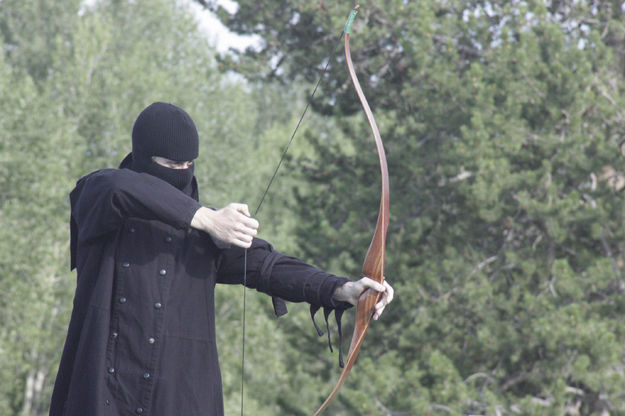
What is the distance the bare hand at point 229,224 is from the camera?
2496mm

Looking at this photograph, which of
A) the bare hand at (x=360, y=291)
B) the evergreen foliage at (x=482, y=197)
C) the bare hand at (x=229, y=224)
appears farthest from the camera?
the evergreen foliage at (x=482, y=197)

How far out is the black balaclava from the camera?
2.67 meters

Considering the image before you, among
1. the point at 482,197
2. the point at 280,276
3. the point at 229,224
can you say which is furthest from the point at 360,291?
the point at 482,197

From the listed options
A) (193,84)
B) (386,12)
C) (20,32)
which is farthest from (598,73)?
(20,32)

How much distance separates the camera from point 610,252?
1035 centimetres

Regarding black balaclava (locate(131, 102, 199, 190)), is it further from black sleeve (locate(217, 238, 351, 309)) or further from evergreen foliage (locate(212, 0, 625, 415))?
evergreen foliage (locate(212, 0, 625, 415))

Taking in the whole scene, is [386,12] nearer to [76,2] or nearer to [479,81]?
[479,81]

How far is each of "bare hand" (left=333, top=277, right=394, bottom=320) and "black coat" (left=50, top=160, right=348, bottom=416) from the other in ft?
0.09

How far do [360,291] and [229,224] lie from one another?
0.43m

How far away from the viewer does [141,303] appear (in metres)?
2.57

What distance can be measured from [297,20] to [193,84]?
13.1 m

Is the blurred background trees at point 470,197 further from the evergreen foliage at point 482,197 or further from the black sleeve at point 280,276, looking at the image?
the black sleeve at point 280,276

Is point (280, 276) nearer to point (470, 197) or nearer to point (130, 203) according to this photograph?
point (130, 203)

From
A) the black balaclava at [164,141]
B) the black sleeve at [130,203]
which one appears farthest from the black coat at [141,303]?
the black balaclava at [164,141]
